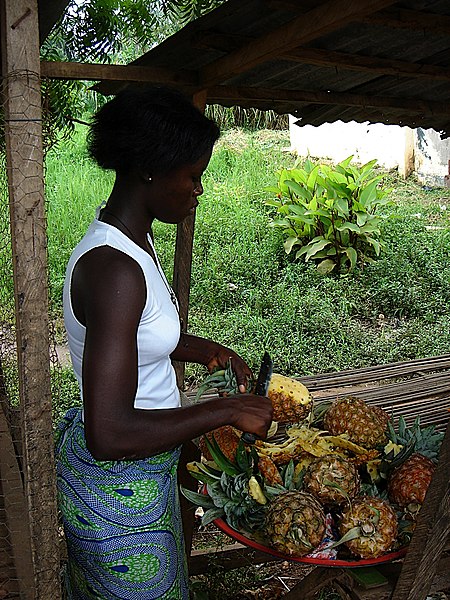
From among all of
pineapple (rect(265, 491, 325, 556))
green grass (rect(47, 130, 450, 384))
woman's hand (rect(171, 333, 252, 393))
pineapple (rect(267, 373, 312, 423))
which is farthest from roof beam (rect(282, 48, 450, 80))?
green grass (rect(47, 130, 450, 384))

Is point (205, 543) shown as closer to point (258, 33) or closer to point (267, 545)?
point (267, 545)

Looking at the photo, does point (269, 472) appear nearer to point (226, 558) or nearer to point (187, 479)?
point (187, 479)

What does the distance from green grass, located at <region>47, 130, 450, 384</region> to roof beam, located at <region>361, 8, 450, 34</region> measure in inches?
148

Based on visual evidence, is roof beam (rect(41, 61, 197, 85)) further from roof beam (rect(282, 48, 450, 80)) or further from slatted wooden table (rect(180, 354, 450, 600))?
slatted wooden table (rect(180, 354, 450, 600))

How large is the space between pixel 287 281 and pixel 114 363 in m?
6.36

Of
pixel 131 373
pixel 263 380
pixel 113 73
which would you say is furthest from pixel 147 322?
pixel 113 73

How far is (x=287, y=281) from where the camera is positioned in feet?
25.8

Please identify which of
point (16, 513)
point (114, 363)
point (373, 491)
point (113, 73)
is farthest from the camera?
point (113, 73)

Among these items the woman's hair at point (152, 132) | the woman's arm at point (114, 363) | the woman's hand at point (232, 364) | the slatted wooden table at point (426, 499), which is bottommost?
the slatted wooden table at point (426, 499)

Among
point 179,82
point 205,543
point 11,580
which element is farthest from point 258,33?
point 205,543

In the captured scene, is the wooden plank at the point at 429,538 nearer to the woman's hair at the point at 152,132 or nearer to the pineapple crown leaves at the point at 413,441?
the pineapple crown leaves at the point at 413,441

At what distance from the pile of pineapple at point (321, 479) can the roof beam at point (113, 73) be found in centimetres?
145

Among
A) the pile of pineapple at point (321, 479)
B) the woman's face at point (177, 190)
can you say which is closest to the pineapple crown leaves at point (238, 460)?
the pile of pineapple at point (321, 479)

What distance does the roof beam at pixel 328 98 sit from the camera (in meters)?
3.63
